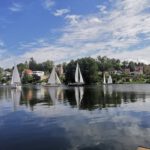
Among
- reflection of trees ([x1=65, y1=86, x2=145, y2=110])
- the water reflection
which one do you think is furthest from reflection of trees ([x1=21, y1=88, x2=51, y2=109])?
reflection of trees ([x1=65, y1=86, x2=145, y2=110])

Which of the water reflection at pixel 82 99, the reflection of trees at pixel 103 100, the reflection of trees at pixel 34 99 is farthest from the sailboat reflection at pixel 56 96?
the reflection of trees at pixel 103 100

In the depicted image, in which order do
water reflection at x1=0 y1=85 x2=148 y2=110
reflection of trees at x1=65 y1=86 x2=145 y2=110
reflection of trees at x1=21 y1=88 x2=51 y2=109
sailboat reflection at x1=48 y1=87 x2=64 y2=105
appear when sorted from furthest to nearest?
sailboat reflection at x1=48 y1=87 x2=64 y2=105
reflection of trees at x1=21 y1=88 x2=51 y2=109
water reflection at x1=0 y1=85 x2=148 y2=110
reflection of trees at x1=65 y1=86 x2=145 y2=110

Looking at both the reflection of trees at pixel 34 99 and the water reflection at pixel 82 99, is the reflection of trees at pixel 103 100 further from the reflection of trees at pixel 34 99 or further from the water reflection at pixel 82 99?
the reflection of trees at pixel 34 99

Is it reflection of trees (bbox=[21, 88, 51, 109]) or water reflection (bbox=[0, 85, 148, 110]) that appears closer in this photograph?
water reflection (bbox=[0, 85, 148, 110])

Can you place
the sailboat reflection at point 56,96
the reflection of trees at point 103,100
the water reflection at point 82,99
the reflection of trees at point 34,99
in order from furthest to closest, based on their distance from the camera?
the sailboat reflection at point 56,96 → the reflection of trees at point 34,99 → the water reflection at point 82,99 → the reflection of trees at point 103,100

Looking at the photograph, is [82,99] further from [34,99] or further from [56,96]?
[56,96]

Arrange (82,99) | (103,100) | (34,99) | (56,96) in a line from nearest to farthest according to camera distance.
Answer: (103,100) < (82,99) < (34,99) < (56,96)

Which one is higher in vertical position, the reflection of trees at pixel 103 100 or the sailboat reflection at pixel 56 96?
the sailboat reflection at pixel 56 96

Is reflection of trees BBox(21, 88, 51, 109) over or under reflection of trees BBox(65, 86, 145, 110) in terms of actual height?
over

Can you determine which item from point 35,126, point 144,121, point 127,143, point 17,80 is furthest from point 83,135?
point 17,80

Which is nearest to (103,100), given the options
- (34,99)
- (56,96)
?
(34,99)

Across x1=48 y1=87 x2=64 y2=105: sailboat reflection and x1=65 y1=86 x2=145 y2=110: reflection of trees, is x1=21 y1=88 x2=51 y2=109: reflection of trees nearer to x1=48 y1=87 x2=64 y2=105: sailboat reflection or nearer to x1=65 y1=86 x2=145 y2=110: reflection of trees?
x1=48 y1=87 x2=64 y2=105: sailboat reflection


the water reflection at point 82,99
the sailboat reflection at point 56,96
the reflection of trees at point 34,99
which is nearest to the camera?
the water reflection at point 82,99

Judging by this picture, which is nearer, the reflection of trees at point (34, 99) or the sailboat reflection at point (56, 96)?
the reflection of trees at point (34, 99)
